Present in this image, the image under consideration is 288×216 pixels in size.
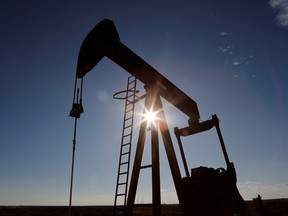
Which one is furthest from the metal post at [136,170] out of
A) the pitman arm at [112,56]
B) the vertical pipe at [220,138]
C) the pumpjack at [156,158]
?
the vertical pipe at [220,138]

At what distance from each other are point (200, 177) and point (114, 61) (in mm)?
3556

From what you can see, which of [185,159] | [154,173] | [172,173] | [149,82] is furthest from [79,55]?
[185,159]

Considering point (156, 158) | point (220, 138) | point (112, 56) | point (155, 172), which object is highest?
point (112, 56)

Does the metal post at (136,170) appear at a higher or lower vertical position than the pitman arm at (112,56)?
lower

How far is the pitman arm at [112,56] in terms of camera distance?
5.49 metres

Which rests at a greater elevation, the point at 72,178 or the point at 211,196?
A: the point at 72,178

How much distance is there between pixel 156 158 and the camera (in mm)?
5582

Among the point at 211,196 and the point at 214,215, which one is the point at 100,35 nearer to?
the point at 211,196

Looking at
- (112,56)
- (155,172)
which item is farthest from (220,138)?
(112,56)

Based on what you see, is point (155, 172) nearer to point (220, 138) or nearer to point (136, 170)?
point (136, 170)

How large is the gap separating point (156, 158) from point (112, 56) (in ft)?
8.91

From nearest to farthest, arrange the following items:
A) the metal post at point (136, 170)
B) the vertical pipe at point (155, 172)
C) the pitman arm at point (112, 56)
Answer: the vertical pipe at point (155, 172) → the metal post at point (136, 170) → the pitman arm at point (112, 56)

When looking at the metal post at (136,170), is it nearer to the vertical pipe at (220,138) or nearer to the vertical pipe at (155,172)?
the vertical pipe at (155,172)

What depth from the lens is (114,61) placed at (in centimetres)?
591
